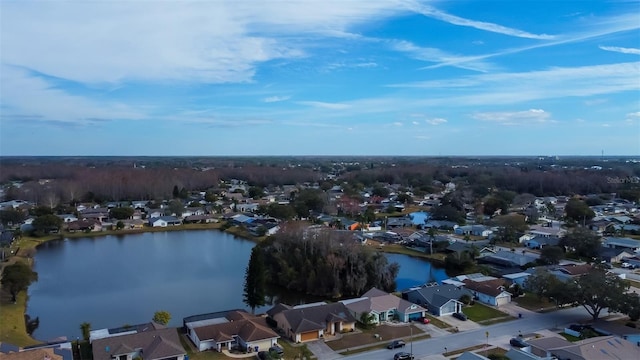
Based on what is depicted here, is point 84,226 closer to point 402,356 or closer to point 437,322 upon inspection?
point 437,322

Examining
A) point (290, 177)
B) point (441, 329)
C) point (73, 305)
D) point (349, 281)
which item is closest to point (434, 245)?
point (349, 281)

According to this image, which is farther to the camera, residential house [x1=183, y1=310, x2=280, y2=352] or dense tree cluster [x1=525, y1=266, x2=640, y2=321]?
dense tree cluster [x1=525, y1=266, x2=640, y2=321]

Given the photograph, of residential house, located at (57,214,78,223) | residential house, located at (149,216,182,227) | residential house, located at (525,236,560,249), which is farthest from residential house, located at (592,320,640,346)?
residential house, located at (57,214,78,223)

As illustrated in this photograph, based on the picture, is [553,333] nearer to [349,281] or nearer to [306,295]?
[349,281]

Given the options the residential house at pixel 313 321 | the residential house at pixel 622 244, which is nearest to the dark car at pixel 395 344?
the residential house at pixel 313 321

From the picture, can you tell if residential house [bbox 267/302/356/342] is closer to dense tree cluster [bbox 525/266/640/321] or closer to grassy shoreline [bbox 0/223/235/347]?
dense tree cluster [bbox 525/266/640/321]
